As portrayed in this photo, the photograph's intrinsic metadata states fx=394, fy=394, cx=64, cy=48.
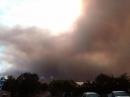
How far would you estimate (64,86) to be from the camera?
8881 cm

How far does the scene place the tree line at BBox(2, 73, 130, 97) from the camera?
275 ft

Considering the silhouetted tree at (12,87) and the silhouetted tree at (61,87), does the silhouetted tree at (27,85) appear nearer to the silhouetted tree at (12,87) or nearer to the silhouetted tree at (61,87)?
the silhouetted tree at (12,87)

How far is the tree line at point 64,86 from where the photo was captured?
8369 centimetres

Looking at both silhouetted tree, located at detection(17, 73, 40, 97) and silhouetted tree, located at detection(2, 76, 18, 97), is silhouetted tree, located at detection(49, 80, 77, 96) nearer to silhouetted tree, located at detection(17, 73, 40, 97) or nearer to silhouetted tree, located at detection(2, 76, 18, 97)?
silhouetted tree, located at detection(17, 73, 40, 97)

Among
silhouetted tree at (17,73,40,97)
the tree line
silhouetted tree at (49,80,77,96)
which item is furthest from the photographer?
silhouetted tree at (17,73,40,97)

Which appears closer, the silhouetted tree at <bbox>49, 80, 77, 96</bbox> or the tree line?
the tree line

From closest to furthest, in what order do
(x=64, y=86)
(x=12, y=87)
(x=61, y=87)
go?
1. (x=64, y=86)
2. (x=61, y=87)
3. (x=12, y=87)

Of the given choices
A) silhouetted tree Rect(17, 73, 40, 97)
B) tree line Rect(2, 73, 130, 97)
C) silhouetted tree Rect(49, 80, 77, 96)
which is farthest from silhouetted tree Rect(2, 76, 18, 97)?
silhouetted tree Rect(49, 80, 77, 96)

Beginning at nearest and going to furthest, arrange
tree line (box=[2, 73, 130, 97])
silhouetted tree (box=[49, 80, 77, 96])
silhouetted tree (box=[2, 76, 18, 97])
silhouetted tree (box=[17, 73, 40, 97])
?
tree line (box=[2, 73, 130, 97]) < silhouetted tree (box=[49, 80, 77, 96]) < silhouetted tree (box=[17, 73, 40, 97]) < silhouetted tree (box=[2, 76, 18, 97])

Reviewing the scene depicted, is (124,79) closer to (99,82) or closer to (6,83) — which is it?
(99,82)

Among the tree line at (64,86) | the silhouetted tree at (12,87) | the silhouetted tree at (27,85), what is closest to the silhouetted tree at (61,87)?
the tree line at (64,86)

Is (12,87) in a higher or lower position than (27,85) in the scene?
lower

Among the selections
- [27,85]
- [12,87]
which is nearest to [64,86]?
[27,85]

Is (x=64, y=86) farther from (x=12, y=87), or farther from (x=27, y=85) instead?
(x=12, y=87)
